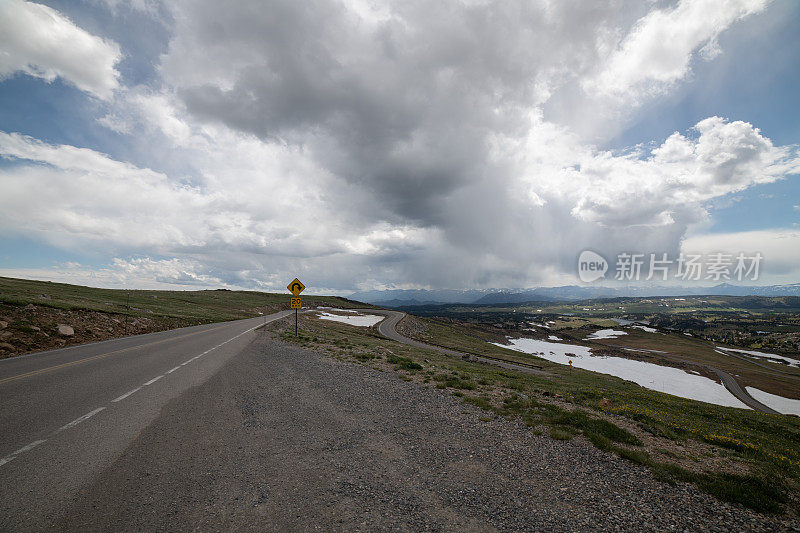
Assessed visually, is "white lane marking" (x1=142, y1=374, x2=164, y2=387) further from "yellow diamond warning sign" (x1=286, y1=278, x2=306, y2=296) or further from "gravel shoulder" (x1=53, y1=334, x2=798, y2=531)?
"yellow diamond warning sign" (x1=286, y1=278, x2=306, y2=296)

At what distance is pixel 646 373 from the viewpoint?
72.4 meters

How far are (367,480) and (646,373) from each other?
91041 millimetres

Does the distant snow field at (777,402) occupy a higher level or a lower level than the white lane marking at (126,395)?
lower

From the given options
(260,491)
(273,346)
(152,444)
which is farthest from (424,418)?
(273,346)

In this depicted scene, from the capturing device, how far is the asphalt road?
5379 millimetres

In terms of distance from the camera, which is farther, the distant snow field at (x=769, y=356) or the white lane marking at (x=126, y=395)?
the distant snow field at (x=769, y=356)

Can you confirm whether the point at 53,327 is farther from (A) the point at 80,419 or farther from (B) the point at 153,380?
(A) the point at 80,419

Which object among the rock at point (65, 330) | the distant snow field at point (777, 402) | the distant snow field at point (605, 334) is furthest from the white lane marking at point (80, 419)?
the distant snow field at point (605, 334)

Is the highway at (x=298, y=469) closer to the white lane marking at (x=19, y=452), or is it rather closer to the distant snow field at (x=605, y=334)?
the white lane marking at (x=19, y=452)

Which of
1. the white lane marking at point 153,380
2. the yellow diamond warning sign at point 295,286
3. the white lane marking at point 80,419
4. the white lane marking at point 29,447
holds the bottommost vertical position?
the white lane marking at point 153,380

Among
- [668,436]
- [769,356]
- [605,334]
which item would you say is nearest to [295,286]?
[668,436]

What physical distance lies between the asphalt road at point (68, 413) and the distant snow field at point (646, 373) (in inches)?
2816

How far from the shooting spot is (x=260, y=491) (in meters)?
5.63

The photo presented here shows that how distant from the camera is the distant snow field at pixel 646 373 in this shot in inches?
2270
